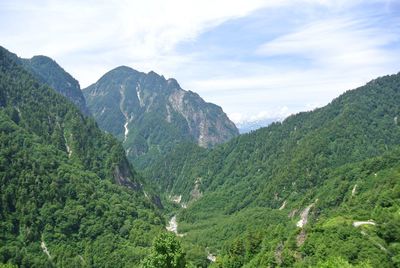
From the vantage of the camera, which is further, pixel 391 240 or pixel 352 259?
pixel 391 240

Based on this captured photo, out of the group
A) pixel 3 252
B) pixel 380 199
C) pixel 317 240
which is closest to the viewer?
pixel 317 240

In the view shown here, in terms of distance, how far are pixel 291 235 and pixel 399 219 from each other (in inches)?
1127

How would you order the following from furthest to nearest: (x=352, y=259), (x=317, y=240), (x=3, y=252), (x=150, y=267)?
1. (x=3, y=252)
2. (x=317, y=240)
3. (x=352, y=259)
4. (x=150, y=267)

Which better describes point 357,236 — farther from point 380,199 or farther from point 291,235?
point 380,199

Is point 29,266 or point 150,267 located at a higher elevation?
point 150,267

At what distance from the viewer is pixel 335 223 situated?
128250 mm

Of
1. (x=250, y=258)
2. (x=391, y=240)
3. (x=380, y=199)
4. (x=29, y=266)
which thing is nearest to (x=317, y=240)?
(x=391, y=240)

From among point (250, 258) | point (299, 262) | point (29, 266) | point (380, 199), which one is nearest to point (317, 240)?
point (299, 262)

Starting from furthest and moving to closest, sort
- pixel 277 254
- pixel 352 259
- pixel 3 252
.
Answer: pixel 3 252
pixel 277 254
pixel 352 259

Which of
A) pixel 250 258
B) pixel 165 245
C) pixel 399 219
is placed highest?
pixel 165 245

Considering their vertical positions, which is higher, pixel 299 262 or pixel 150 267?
pixel 150 267

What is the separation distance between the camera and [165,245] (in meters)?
94.1

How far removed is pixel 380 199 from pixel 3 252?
149m

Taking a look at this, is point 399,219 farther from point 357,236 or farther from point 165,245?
point 165,245
